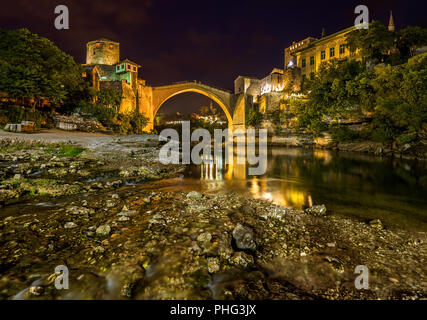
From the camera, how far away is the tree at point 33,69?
60.5 feet

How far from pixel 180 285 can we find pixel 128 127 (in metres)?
35.7

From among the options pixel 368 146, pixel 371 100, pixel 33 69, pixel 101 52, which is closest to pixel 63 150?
pixel 33 69

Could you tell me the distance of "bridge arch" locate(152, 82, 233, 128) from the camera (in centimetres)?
4425

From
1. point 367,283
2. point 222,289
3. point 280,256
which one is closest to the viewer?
point 222,289

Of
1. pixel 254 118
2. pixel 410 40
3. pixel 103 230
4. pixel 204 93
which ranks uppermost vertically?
pixel 204 93

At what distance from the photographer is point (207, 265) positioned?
2447 mm

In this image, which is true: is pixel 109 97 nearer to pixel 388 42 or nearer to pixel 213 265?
pixel 213 265

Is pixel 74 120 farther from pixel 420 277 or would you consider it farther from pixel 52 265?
pixel 420 277

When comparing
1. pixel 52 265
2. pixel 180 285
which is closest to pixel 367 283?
pixel 180 285

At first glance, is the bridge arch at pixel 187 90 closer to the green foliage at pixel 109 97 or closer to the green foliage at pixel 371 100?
the green foliage at pixel 109 97

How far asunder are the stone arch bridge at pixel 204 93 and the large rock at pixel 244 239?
42712 mm

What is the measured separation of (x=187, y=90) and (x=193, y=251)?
47.2 meters

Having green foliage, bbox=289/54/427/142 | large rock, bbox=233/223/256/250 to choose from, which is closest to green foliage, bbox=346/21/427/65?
green foliage, bbox=289/54/427/142

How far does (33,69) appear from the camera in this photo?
65.1 ft
